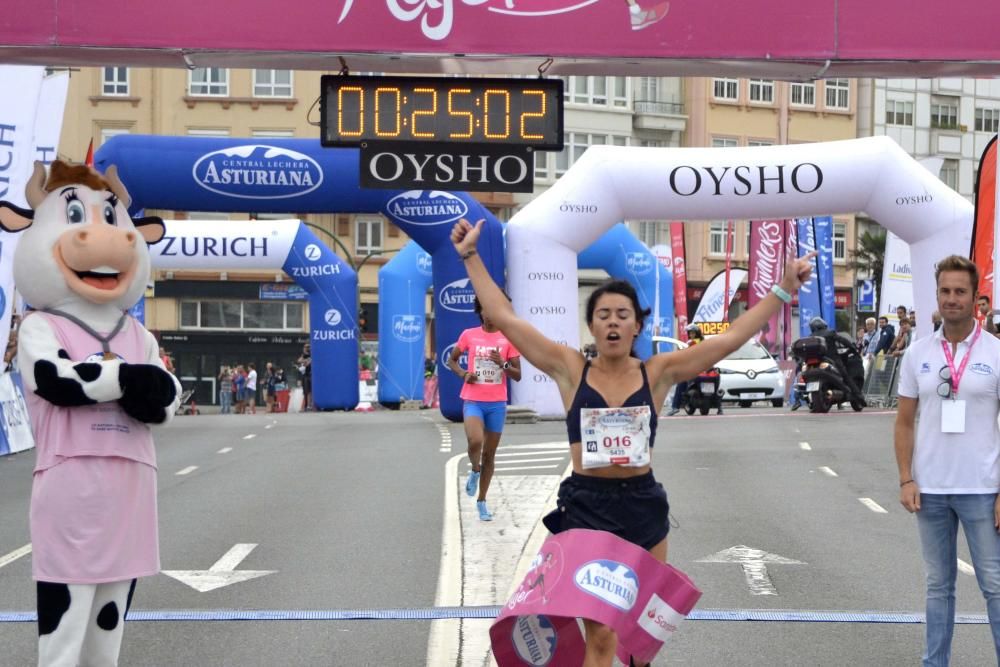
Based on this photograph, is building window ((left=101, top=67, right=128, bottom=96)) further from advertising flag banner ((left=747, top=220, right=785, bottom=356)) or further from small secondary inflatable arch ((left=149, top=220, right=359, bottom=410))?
Answer: advertising flag banner ((left=747, top=220, right=785, bottom=356))

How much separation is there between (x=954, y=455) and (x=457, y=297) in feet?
64.5

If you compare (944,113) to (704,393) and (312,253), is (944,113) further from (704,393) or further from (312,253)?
(704,393)

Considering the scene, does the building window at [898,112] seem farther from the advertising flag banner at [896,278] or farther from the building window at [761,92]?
the advertising flag banner at [896,278]

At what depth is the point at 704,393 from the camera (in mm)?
29906

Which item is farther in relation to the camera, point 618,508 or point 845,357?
point 845,357

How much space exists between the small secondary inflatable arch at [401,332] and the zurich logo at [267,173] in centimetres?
1378

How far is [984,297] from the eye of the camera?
58.8 feet

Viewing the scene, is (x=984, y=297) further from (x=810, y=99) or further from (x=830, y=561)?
(x=810, y=99)

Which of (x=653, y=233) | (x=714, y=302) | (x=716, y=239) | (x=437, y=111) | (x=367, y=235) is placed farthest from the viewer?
(x=653, y=233)

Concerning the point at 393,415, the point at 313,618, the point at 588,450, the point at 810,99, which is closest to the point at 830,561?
the point at 313,618

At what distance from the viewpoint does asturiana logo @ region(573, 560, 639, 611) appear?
611 centimetres

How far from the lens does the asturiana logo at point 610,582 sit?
6105 mm

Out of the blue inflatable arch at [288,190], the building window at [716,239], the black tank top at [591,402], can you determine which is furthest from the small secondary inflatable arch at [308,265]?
the building window at [716,239]

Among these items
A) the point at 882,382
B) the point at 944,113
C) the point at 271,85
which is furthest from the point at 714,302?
the point at 944,113
